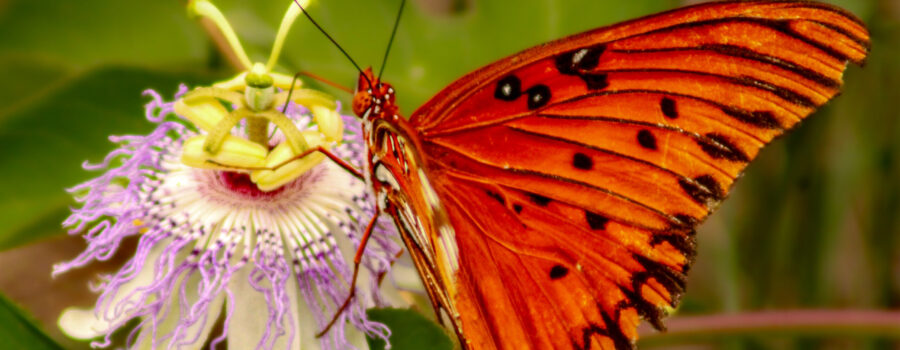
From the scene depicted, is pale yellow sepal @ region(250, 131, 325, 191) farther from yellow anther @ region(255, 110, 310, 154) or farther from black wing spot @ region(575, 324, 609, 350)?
black wing spot @ region(575, 324, 609, 350)

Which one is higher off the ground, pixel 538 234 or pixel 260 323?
pixel 538 234

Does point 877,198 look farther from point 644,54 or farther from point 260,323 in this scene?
point 260,323

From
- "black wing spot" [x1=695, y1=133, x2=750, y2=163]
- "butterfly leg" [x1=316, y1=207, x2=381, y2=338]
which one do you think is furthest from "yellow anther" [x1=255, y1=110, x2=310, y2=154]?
"black wing spot" [x1=695, y1=133, x2=750, y2=163]

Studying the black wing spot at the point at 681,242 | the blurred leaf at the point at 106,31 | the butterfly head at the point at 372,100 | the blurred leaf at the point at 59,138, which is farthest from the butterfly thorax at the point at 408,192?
the blurred leaf at the point at 106,31

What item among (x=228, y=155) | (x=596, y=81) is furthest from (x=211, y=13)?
(x=596, y=81)

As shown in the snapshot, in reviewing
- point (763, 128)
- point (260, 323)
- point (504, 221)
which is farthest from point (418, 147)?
point (763, 128)

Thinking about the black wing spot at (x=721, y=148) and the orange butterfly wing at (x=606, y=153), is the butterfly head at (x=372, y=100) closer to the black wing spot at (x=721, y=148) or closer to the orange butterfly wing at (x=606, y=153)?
the orange butterfly wing at (x=606, y=153)
